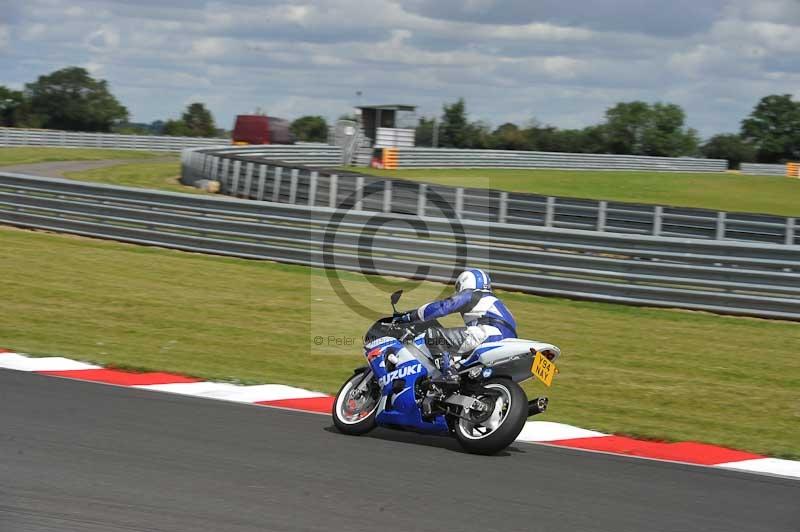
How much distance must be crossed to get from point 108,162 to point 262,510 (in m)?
41.2

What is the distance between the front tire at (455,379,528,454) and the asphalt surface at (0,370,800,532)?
0.37 feet

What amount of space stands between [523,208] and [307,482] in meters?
17.0

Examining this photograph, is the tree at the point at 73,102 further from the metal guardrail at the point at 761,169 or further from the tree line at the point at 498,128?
the metal guardrail at the point at 761,169

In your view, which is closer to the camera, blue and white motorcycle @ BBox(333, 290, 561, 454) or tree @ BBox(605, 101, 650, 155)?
blue and white motorcycle @ BBox(333, 290, 561, 454)

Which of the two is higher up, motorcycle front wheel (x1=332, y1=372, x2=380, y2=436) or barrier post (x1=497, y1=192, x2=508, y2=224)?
barrier post (x1=497, y1=192, x2=508, y2=224)

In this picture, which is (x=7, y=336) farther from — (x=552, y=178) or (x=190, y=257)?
(x=552, y=178)

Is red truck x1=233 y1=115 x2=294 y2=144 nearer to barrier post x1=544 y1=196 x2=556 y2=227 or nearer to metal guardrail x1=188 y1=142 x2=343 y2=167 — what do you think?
metal guardrail x1=188 y1=142 x2=343 y2=167

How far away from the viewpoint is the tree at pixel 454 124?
84.1m

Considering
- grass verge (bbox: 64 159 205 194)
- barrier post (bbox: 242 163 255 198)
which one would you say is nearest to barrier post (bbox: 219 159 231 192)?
grass verge (bbox: 64 159 205 194)

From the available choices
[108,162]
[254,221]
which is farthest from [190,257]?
[108,162]

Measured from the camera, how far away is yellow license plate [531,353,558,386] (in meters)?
6.97

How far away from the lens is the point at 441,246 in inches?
607

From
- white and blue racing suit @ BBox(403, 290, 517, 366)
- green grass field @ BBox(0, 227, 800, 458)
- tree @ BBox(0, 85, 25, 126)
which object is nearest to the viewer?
white and blue racing suit @ BBox(403, 290, 517, 366)

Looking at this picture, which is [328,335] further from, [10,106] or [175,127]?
[175,127]
